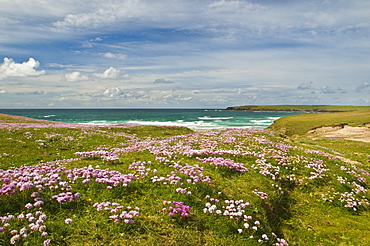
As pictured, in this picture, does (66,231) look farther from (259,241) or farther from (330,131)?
(330,131)

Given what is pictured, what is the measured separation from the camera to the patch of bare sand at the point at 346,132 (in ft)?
120

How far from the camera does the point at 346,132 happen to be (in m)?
40.3

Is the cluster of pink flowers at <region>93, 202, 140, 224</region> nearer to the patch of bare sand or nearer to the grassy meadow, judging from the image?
the grassy meadow

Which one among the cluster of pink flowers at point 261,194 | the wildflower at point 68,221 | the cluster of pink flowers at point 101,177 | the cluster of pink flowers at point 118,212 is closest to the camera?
the wildflower at point 68,221

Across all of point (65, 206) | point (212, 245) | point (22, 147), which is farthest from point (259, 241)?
point (22, 147)

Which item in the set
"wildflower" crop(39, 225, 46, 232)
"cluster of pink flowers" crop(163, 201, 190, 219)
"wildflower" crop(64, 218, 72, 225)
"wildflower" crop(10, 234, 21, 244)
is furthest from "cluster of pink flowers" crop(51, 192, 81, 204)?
"cluster of pink flowers" crop(163, 201, 190, 219)

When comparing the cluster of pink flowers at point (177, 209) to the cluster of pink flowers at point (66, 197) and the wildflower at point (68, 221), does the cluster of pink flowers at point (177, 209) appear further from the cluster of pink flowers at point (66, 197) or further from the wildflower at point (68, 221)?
the cluster of pink flowers at point (66, 197)

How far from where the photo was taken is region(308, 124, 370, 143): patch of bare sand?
3645 cm

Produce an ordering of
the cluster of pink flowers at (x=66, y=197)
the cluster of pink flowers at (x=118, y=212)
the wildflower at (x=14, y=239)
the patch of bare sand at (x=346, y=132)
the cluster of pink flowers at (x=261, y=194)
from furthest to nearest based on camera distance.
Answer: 1. the patch of bare sand at (x=346, y=132)
2. the cluster of pink flowers at (x=261, y=194)
3. the cluster of pink flowers at (x=66, y=197)
4. the cluster of pink flowers at (x=118, y=212)
5. the wildflower at (x=14, y=239)

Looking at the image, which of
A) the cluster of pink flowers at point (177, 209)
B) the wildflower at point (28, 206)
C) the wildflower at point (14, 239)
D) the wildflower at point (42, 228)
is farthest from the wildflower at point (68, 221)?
the cluster of pink flowers at point (177, 209)

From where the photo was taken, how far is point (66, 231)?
17.5 feet

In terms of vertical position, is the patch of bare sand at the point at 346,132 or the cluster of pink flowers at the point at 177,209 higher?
the cluster of pink flowers at the point at 177,209

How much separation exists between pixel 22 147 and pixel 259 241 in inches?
838

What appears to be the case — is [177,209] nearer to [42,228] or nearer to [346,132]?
[42,228]
